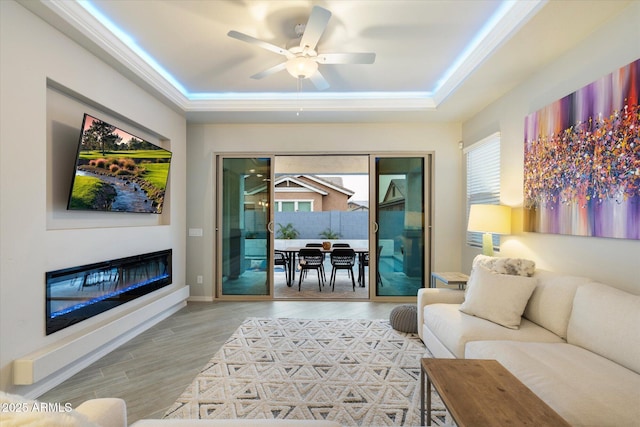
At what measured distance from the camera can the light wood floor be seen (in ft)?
6.96

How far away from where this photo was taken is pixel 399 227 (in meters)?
4.60

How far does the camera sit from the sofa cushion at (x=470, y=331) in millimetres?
2055

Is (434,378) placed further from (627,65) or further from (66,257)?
(66,257)

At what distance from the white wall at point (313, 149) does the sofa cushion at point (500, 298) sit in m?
2.07

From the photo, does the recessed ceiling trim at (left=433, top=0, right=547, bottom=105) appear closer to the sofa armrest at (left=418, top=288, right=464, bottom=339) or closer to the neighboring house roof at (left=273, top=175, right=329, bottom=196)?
the sofa armrest at (left=418, top=288, right=464, bottom=339)

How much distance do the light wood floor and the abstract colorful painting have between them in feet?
7.48

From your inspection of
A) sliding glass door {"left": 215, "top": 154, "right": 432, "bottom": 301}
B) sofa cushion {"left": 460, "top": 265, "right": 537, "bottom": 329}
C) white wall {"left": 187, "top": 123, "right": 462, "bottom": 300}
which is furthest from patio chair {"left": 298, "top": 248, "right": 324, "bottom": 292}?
sofa cushion {"left": 460, "top": 265, "right": 537, "bottom": 329}

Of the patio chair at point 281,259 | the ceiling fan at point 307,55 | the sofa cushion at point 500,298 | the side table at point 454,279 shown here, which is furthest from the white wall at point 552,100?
the patio chair at point 281,259

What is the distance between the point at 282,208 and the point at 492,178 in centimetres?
883

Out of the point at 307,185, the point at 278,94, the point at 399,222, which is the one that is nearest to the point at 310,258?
the point at 399,222

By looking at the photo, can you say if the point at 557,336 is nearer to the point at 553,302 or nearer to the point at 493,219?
the point at 553,302

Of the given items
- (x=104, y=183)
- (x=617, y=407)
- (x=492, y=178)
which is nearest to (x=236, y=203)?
(x=104, y=183)

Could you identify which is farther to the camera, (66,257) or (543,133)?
(543,133)

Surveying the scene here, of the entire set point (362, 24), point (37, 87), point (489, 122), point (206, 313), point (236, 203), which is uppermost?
point (362, 24)
